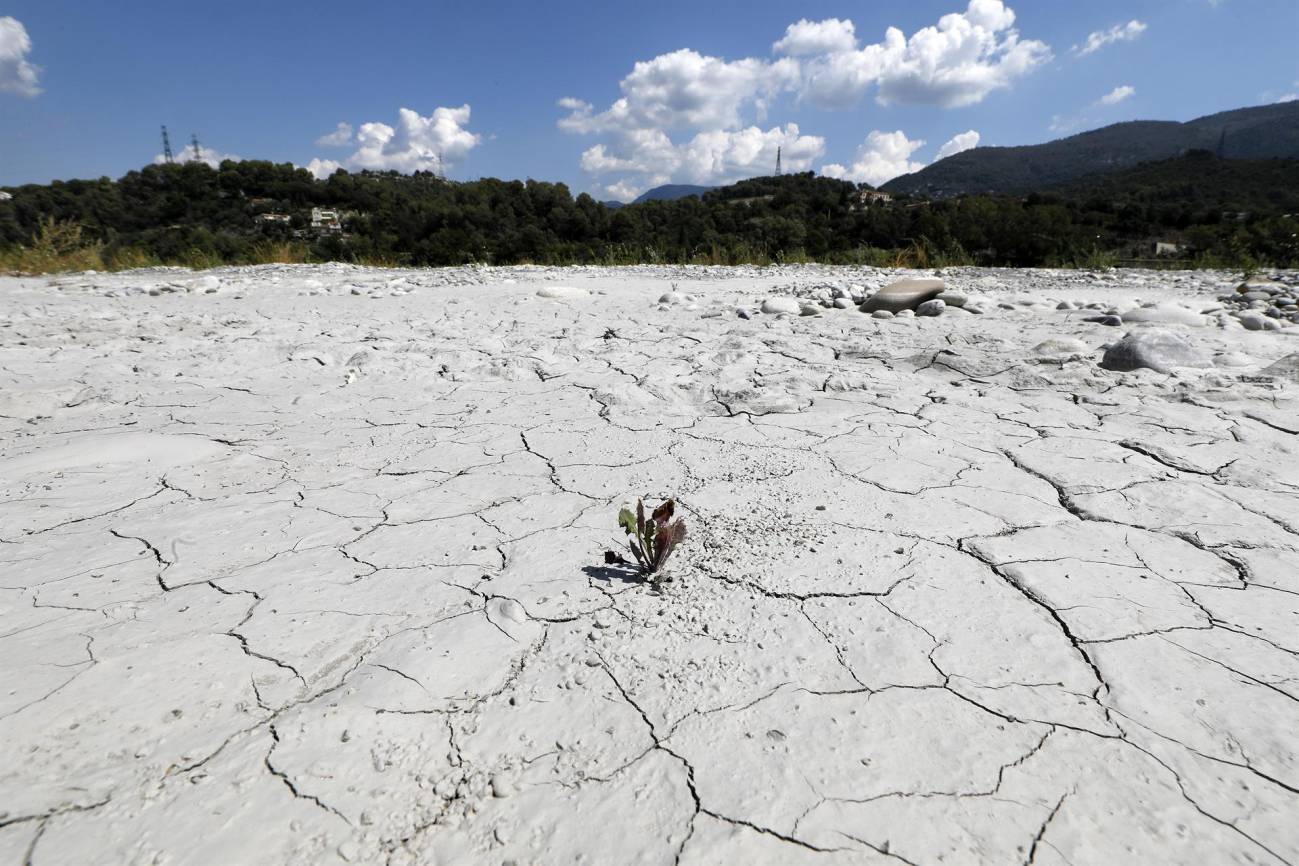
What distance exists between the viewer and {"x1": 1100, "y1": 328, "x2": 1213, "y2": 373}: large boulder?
2.82m

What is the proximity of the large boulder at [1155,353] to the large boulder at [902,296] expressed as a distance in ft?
5.15

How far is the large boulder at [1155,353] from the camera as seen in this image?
2818 mm

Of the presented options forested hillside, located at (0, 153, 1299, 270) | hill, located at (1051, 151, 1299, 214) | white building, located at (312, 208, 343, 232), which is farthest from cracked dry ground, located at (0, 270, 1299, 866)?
hill, located at (1051, 151, 1299, 214)

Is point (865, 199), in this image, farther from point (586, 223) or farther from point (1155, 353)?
point (1155, 353)

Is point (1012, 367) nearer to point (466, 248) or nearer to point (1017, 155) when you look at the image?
point (466, 248)

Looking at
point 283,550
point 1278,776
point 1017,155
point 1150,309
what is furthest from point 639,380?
point 1017,155

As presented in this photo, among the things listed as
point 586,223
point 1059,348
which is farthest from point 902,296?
point 586,223

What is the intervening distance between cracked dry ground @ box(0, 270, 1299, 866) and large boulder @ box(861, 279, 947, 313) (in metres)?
1.98

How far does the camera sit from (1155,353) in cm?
284

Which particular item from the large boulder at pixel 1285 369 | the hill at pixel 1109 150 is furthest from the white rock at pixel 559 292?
the hill at pixel 1109 150

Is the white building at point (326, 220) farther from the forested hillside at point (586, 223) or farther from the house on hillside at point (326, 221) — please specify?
the forested hillside at point (586, 223)

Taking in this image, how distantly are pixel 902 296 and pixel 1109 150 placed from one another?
6243cm

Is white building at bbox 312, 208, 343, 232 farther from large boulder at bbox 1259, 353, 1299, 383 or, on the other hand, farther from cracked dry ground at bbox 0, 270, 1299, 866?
large boulder at bbox 1259, 353, 1299, 383

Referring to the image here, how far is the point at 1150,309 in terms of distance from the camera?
153 inches
